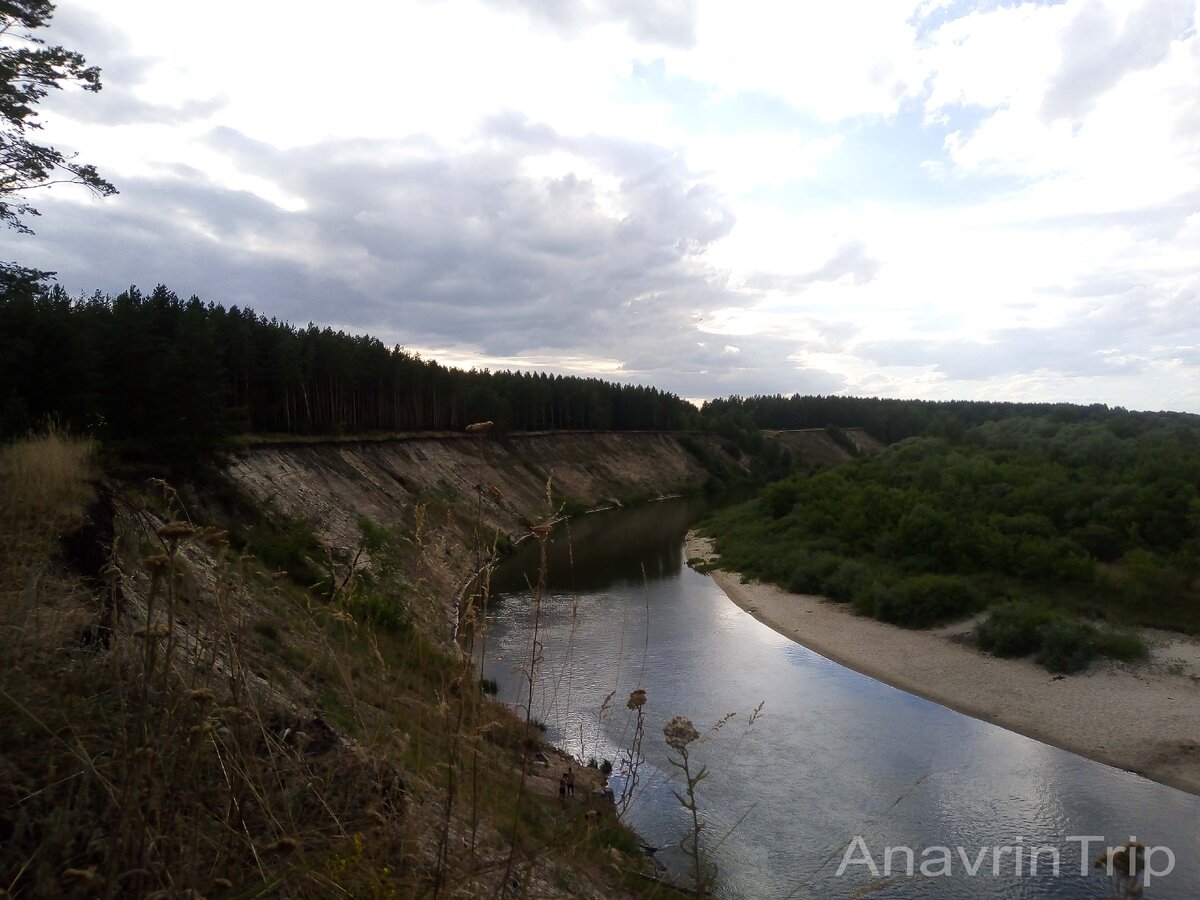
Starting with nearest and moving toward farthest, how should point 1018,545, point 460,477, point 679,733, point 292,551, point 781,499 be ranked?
point 679,733
point 292,551
point 1018,545
point 781,499
point 460,477

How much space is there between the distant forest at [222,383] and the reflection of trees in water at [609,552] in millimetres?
10039

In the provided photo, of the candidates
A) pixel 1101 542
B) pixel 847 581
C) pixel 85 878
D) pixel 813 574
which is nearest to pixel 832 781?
pixel 85 878

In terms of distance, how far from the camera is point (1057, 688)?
18781mm

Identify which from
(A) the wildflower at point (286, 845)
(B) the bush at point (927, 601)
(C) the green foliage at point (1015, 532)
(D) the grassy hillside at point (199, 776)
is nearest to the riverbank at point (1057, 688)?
(B) the bush at point (927, 601)

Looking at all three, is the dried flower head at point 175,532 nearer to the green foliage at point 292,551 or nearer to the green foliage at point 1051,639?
the green foliage at point 292,551

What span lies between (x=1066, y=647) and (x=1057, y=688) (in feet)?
6.09

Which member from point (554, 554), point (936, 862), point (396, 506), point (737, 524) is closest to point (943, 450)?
point (737, 524)

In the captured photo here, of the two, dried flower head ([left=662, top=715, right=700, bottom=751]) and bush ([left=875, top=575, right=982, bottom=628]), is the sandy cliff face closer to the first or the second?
dried flower head ([left=662, top=715, right=700, bottom=751])

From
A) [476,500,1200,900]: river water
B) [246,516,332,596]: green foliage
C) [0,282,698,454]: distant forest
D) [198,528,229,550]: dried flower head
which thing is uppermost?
[0,282,698,454]: distant forest

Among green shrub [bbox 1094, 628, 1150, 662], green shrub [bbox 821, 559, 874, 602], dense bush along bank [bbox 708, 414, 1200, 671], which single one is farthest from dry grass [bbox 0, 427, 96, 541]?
green shrub [bbox 821, 559, 874, 602]

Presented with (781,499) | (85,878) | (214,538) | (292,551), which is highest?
(214,538)

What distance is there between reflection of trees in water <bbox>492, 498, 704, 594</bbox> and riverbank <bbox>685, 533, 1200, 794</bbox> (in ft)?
23.0

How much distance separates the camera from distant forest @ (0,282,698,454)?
16.7 metres

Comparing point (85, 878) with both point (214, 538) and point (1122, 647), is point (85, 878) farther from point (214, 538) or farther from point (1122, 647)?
point (1122, 647)
